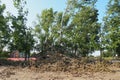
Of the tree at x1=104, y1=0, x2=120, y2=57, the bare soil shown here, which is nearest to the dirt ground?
the bare soil

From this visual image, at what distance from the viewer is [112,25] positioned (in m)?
30.7

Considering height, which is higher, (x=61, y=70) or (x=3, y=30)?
(x=3, y=30)

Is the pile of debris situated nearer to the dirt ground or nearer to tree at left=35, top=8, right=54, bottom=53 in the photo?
the dirt ground

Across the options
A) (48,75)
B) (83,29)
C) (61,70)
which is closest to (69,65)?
(61,70)

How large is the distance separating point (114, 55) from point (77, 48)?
15.0 feet

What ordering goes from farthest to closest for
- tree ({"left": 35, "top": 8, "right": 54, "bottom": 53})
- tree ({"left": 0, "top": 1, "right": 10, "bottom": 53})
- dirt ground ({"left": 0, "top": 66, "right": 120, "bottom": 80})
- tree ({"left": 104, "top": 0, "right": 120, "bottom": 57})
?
tree ({"left": 35, "top": 8, "right": 54, "bottom": 53}), tree ({"left": 104, "top": 0, "right": 120, "bottom": 57}), tree ({"left": 0, "top": 1, "right": 10, "bottom": 53}), dirt ground ({"left": 0, "top": 66, "right": 120, "bottom": 80})

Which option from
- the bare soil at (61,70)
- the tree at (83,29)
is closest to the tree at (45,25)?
the tree at (83,29)

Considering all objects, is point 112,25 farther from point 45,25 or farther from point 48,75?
point 48,75

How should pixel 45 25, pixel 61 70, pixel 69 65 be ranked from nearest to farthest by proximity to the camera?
pixel 61 70, pixel 69 65, pixel 45 25

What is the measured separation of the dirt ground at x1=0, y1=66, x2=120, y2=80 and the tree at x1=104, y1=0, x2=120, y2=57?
1195 cm

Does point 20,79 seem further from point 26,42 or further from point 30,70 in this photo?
point 26,42

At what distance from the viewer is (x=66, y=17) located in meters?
31.9

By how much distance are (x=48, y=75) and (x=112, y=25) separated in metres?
15.2

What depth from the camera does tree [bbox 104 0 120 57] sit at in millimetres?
30484
